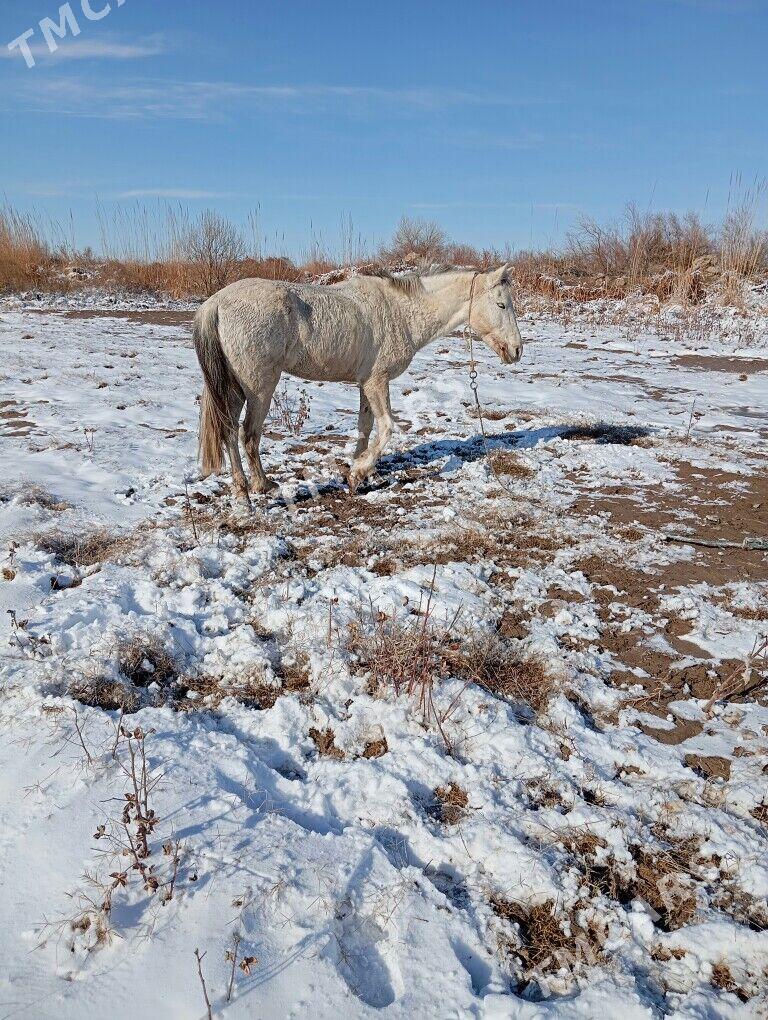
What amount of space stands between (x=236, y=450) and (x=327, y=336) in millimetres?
1095

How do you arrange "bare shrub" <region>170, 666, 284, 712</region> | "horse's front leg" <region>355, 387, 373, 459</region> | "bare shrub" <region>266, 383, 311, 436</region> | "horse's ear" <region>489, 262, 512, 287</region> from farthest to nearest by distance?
"bare shrub" <region>266, 383, 311, 436</region>, "horse's front leg" <region>355, 387, 373, 459</region>, "horse's ear" <region>489, 262, 512, 287</region>, "bare shrub" <region>170, 666, 284, 712</region>

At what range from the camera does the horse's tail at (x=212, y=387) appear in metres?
4.48

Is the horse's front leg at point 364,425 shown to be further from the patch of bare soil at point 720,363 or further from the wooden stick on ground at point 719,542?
the patch of bare soil at point 720,363

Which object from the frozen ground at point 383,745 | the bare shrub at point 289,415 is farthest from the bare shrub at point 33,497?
the bare shrub at point 289,415

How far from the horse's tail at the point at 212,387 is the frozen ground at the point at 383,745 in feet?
1.43

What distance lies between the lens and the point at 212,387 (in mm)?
4594

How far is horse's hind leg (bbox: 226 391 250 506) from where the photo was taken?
15.5ft

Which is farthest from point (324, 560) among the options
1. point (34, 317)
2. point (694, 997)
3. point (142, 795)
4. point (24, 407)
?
point (34, 317)

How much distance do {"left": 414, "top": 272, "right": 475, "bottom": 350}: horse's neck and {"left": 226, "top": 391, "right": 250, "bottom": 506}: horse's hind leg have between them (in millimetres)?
1625

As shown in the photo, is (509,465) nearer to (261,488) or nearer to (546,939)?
(261,488)

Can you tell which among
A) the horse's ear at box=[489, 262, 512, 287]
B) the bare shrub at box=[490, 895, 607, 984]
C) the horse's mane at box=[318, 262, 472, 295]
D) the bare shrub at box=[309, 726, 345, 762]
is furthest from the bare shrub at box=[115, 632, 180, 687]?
the horse's ear at box=[489, 262, 512, 287]

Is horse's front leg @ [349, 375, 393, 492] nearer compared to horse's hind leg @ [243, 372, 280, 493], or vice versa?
horse's hind leg @ [243, 372, 280, 493]

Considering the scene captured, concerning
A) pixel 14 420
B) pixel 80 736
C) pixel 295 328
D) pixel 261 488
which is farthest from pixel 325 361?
pixel 14 420

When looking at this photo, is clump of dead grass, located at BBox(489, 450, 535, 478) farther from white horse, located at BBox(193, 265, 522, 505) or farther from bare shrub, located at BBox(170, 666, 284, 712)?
bare shrub, located at BBox(170, 666, 284, 712)
